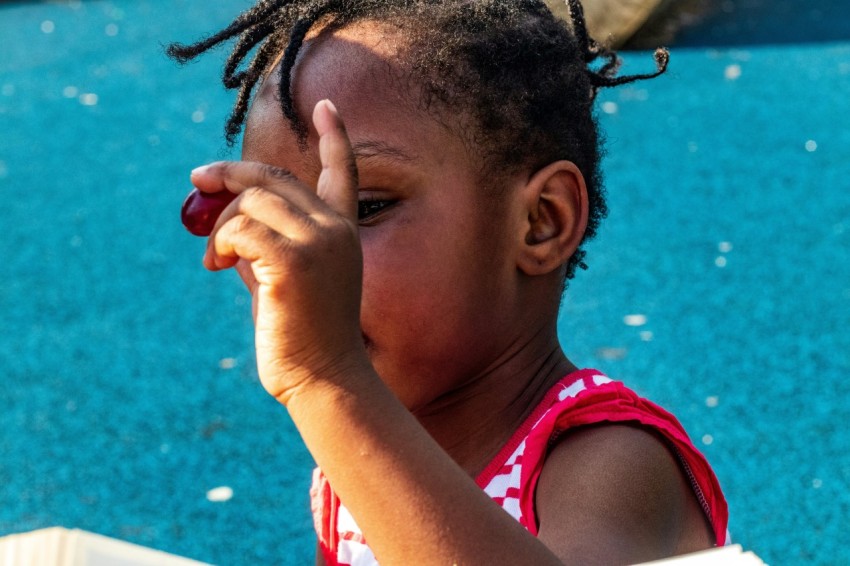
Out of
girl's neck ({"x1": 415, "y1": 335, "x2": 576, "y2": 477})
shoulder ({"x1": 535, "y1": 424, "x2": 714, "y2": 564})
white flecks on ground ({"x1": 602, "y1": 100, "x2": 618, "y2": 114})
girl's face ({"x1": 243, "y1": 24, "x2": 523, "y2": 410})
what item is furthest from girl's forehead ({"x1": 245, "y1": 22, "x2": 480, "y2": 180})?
white flecks on ground ({"x1": 602, "y1": 100, "x2": 618, "y2": 114})

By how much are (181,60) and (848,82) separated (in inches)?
153

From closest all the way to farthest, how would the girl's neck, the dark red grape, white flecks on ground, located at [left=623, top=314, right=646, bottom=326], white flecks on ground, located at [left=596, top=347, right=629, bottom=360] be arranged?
the dark red grape, the girl's neck, white flecks on ground, located at [left=596, top=347, right=629, bottom=360], white flecks on ground, located at [left=623, top=314, right=646, bottom=326]

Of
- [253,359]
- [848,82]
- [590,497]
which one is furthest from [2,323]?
[848,82]

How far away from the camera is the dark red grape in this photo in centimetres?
112

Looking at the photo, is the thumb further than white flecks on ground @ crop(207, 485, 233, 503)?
No

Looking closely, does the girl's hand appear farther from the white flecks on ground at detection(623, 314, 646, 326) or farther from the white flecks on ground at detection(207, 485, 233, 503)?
the white flecks on ground at detection(623, 314, 646, 326)

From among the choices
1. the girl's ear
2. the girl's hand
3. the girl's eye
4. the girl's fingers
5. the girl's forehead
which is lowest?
the girl's ear

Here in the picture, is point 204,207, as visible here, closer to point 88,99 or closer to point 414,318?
point 414,318

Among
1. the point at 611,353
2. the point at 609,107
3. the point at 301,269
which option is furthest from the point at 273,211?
the point at 609,107

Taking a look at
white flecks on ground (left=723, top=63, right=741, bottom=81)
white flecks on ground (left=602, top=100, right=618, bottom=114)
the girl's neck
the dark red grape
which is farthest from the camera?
white flecks on ground (left=723, top=63, right=741, bottom=81)

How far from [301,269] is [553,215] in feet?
2.11

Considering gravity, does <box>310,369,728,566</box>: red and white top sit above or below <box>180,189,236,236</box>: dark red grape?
below

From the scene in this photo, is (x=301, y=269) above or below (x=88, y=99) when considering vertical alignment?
above

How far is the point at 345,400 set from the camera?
948 millimetres
